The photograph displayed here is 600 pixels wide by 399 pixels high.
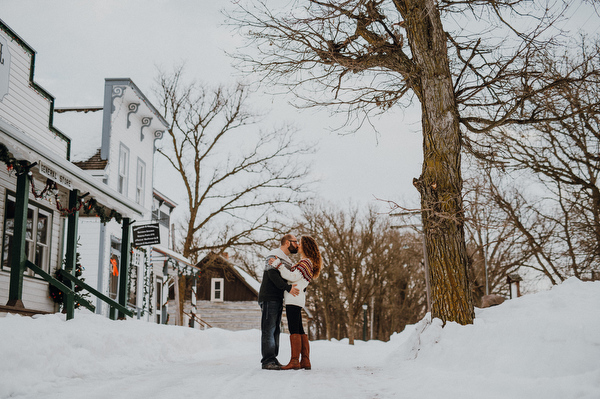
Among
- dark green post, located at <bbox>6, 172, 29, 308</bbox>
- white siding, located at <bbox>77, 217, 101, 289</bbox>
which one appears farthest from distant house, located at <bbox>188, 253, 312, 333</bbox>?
dark green post, located at <bbox>6, 172, 29, 308</bbox>

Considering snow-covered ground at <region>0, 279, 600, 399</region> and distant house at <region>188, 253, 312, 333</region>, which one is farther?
distant house at <region>188, 253, 312, 333</region>

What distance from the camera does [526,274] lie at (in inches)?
1661

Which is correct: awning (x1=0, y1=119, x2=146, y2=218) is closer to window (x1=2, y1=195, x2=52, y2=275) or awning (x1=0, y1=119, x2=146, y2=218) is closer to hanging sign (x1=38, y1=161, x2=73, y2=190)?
hanging sign (x1=38, y1=161, x2=73, y2=190)

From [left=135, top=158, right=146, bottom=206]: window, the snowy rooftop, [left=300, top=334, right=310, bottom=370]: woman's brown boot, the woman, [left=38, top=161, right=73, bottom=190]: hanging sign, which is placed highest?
the snowy rooftop

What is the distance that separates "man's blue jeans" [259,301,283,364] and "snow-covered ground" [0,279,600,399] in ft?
1.67

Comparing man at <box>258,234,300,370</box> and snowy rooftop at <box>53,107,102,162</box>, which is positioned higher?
snowy rooftop at <box>53,107,102,162</box>

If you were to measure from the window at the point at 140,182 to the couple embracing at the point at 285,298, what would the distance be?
15.3m

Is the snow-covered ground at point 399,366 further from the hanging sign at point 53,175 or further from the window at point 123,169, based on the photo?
the window at point 123,169

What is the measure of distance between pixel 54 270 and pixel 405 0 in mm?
9943

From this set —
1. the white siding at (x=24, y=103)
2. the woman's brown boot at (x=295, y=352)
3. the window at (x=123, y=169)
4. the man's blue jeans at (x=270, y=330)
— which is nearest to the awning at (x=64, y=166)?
the white siding at (x=24, y=103)

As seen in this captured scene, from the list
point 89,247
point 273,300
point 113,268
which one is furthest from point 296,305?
point 113,268

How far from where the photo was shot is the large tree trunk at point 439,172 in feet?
27.0

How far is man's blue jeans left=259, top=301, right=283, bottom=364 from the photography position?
752 cm

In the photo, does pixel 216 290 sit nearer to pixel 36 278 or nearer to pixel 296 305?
pixel 36 278
